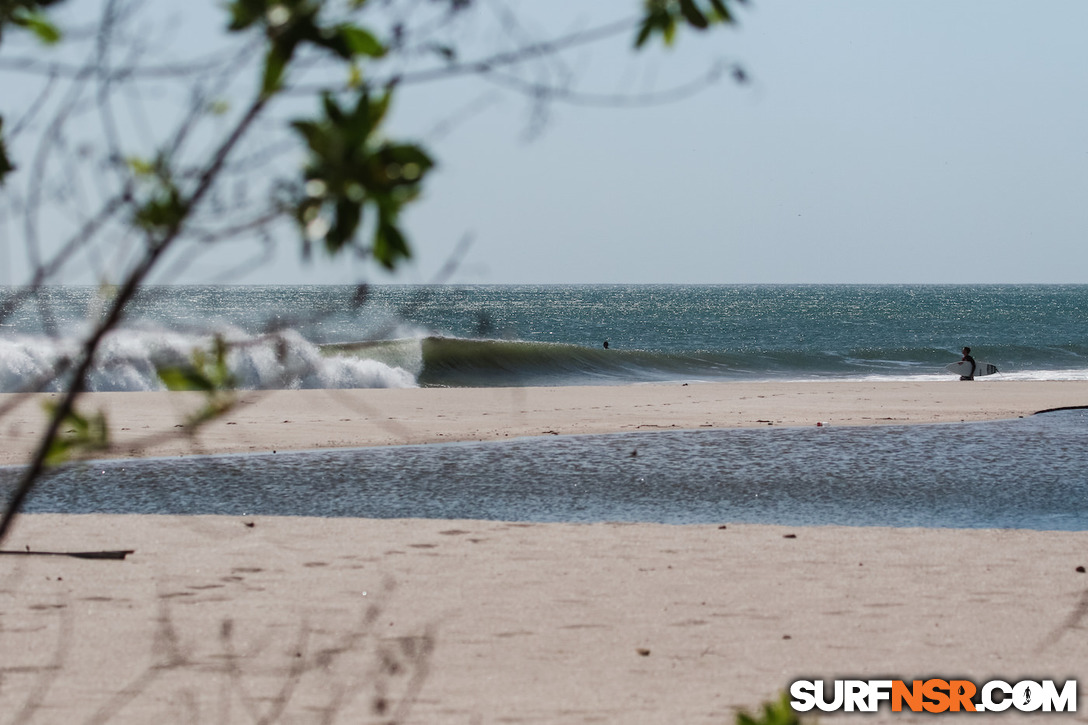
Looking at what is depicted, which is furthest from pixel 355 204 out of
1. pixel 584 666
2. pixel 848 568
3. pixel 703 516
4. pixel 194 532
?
pixel 703 516

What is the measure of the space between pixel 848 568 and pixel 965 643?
1.38m

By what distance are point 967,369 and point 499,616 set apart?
26.0m

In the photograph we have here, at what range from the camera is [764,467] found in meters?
10.9

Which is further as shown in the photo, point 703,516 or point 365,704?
point 703,516

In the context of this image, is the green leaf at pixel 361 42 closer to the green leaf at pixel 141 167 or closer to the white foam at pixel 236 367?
the green leaf at pixel 141 167

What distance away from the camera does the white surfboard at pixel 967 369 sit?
28.4 m

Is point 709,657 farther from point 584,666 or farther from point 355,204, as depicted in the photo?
point 355,204

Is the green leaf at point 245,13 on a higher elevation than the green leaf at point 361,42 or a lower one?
higher

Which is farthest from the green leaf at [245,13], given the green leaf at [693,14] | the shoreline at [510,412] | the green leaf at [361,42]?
the shoreline at [510,412]

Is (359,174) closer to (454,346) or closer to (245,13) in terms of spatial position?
(245,13)

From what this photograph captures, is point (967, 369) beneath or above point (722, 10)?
beneath

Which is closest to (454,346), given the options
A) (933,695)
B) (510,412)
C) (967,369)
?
(967,369)

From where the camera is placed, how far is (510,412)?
55.8 ft

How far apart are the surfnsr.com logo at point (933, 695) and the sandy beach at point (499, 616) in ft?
0.30
